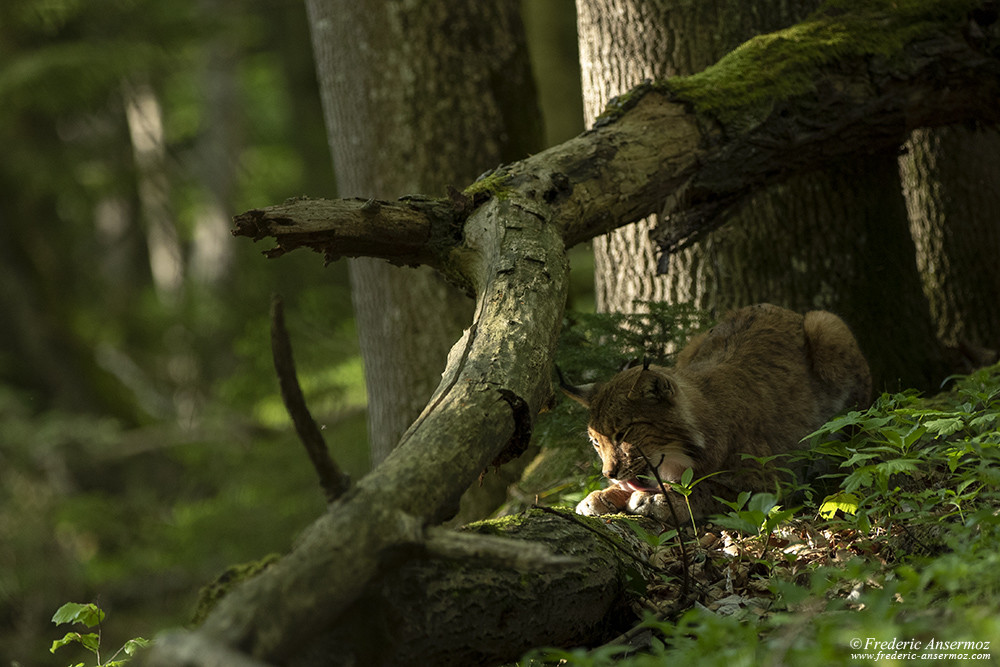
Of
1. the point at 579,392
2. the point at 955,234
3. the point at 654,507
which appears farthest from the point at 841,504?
the point at 955,234

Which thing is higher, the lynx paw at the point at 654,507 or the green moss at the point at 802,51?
the green moss at the point at 802,51

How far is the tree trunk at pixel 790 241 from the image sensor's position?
578 centimetres

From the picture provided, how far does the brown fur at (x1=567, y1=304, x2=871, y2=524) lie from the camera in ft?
13.9

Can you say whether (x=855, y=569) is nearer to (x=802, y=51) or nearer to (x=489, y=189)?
(x=489, y=189)

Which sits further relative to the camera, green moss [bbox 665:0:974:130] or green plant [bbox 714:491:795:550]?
green moss [bbox 665:0:974:130]

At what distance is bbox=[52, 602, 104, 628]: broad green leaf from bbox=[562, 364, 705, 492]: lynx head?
216 centimetres

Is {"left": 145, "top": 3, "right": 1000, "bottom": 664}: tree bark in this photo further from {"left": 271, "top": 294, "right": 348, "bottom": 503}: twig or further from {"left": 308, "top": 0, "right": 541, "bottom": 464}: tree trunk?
{"left": 308, "top": 0, "right": 541, "bottom": 464}: tree trunk

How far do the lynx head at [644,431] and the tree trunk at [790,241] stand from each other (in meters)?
1.69

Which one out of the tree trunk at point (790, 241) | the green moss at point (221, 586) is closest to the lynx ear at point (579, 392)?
the tree trunk at point (790, 241)

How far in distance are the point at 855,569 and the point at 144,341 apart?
1504cm

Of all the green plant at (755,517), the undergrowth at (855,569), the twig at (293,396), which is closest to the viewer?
the undergrowth at (855,569)

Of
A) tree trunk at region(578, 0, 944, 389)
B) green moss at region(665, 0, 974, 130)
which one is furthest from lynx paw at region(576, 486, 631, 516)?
green moss at region(665, 0, 974, 130)

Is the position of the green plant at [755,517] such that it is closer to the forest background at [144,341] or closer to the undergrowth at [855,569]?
the undergrowth at [855,569]

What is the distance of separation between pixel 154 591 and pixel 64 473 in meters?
2.33
